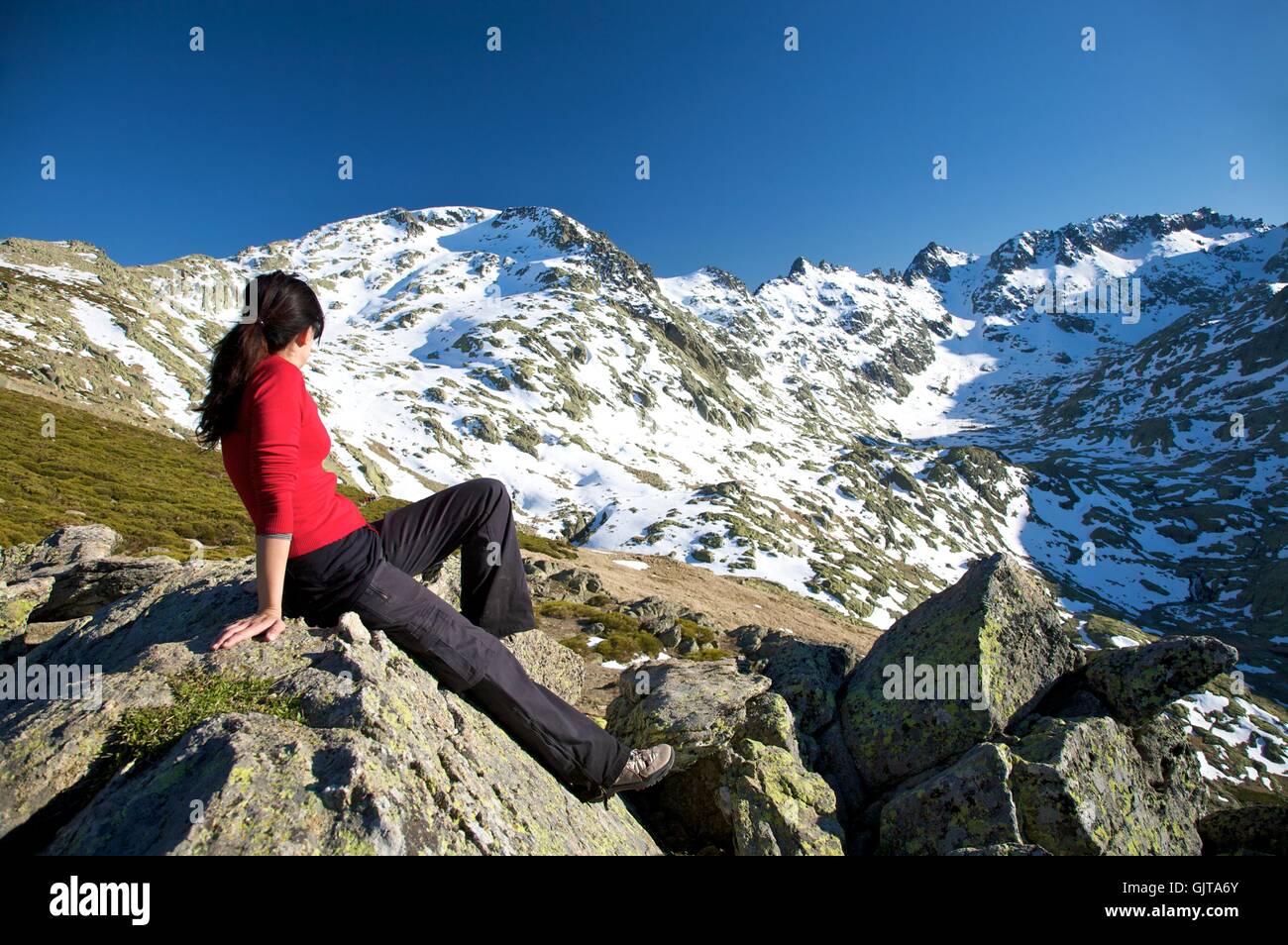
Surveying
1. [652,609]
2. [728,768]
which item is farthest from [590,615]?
[728,768]

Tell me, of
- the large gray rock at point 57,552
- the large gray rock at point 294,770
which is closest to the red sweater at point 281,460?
the large gray rock at point 294,770

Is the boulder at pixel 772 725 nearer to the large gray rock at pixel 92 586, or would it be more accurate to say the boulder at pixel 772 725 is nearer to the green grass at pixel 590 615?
the large gray rock at pixel 92 586

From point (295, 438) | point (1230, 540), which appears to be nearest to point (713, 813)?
point (295, 438)

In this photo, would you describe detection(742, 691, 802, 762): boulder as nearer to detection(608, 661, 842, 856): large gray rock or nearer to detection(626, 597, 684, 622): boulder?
detection(608, 661, 842, 856): large gray rock

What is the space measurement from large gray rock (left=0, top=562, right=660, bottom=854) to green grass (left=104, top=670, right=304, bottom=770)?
0.06 m

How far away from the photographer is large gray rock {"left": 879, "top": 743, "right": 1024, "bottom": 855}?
25.5ft

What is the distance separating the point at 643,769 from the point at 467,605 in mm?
2904

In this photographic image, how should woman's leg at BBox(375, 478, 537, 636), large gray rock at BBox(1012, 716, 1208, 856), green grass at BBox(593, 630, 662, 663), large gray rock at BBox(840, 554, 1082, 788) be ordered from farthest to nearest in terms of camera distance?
green grass at BBox(593, 630, 662, 663)
large gray rock at BBox(840, 554, 1082, 788)
large gray rock at BBox(1012, 716, 1208, 856)
woman's leg at BBox(375, 478, 537, 636)

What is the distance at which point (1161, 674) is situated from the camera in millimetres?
10031

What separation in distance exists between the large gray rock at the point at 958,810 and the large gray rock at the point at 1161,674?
375 cm

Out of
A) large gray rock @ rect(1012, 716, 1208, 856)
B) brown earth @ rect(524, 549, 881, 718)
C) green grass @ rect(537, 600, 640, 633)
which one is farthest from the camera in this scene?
brown earth @ rect(524, 549, 881, 718)

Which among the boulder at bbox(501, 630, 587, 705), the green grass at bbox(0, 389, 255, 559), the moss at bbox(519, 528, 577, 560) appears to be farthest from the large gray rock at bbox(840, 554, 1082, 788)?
the moss at bbox(519, 528, 577, 560)

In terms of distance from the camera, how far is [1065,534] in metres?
192
